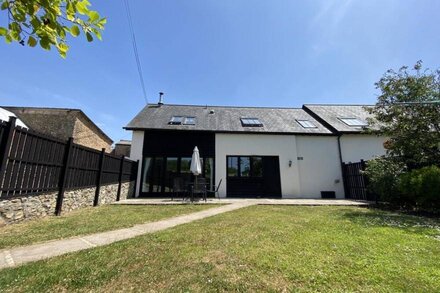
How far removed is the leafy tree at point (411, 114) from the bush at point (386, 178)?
0.87m

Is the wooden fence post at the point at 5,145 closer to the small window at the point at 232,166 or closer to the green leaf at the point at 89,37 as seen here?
the green leaf at the point at 89,37

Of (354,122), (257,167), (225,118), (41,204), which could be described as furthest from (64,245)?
(354,122)

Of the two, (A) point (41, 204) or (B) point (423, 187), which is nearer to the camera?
(A) point (41, 204)

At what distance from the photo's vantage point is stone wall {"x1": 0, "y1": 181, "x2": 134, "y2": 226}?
14.4 feet

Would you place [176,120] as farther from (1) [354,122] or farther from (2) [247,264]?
(1) [354,122]

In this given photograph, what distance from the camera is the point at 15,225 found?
14.7 feet

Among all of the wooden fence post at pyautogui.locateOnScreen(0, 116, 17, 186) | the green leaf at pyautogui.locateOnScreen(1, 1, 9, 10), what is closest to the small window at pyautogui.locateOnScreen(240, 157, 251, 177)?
the wooden fence post at pyautogui.locateOnScreen(0, 116, 17, 186)

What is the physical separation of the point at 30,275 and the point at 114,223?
289cm

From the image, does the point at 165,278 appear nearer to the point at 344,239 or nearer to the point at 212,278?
the point at 212,278

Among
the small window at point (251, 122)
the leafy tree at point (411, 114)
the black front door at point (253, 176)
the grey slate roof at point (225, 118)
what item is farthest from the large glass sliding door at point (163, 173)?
the leafy tree at point (411, 114)

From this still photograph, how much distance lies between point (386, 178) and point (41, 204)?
477 inches

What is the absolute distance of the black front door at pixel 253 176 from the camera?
12836mm

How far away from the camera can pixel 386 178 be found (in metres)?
8.78

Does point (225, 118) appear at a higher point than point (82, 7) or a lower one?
higher
